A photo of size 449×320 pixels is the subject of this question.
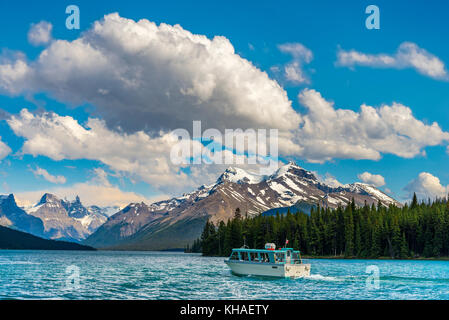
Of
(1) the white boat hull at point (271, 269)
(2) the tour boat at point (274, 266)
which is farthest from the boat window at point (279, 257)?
(1) the white boat hull at point (271, 269)

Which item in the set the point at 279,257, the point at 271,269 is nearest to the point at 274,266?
the point at 271,269

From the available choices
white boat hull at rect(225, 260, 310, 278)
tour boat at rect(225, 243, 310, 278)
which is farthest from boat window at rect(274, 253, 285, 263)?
white boat hull at rect(225, 260, 310, 278)

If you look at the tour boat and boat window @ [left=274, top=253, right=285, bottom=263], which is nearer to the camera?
the tour boat

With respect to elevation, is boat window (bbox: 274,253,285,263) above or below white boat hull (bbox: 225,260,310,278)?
above

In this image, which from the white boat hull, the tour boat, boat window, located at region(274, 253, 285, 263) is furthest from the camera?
boat window, located at region(274, 253, 285, 263)

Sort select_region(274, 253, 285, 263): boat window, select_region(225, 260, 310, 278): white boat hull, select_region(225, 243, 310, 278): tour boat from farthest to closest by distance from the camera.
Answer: select_region(274, 253, 285, 263): boat window, select_region(225, 243, 310, 278): tour boat, select_region(225, 260, 310, 278): white boat hull

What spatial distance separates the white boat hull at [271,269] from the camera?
3647 inches

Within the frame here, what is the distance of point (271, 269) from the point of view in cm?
9481

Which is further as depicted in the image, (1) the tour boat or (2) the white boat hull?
(1) the tour boat

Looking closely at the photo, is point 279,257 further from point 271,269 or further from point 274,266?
point 274,266

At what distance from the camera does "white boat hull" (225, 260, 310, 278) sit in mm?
92625

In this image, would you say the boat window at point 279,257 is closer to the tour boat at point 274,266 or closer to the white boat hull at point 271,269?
the tour boat at point 274,266

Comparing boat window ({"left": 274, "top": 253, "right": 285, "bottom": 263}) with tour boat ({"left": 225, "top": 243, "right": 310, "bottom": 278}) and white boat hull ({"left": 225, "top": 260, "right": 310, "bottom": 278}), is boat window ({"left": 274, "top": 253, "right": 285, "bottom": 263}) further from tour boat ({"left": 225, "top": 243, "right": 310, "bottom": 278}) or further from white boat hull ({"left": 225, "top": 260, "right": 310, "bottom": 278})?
white boat hull ({"left": 225, "top": 260, "right": 310, "bottom": 278})

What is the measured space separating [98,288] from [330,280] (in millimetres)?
45406
